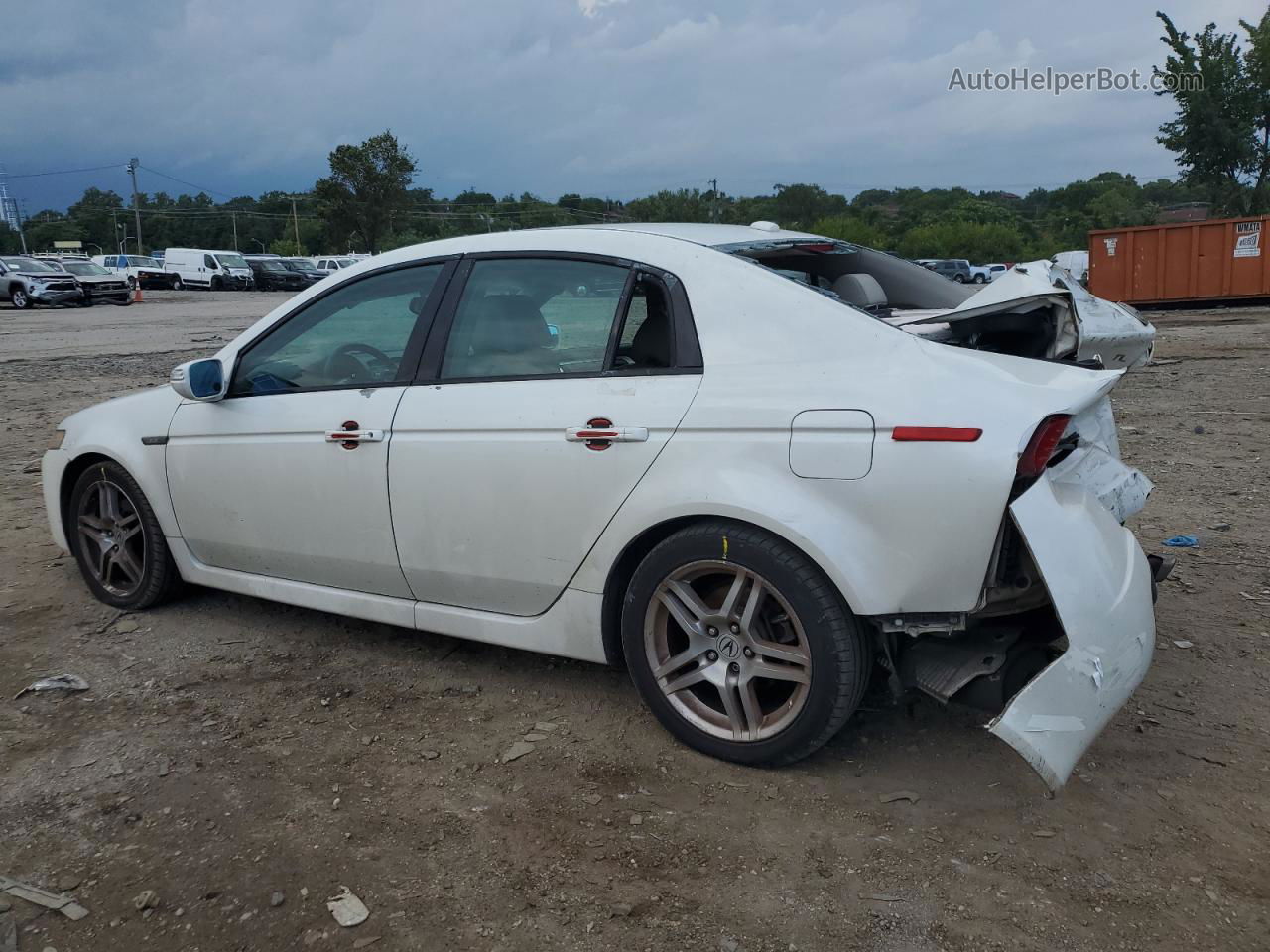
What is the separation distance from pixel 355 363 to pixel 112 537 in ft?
5.57

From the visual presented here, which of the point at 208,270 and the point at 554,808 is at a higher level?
the point at 208,270

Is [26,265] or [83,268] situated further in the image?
[83,268]

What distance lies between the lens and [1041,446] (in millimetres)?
2822

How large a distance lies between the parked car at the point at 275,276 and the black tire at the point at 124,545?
146ft

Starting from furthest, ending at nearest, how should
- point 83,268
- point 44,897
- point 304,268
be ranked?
1. point 304,268
2. point 83,268
3. point 44,897

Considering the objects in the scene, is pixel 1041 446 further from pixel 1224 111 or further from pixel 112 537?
pixel 1224 111

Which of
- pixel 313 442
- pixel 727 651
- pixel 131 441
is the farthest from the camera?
pixel 131 441

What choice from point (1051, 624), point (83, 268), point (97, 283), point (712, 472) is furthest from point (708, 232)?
point (83, 268)

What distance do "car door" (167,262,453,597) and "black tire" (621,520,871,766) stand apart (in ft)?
3.63

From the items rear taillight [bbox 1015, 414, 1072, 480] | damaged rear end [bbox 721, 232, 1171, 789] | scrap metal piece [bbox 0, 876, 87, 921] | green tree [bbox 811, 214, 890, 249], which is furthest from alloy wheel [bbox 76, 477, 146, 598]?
green tree [bbox 811, 214, 890, 249]

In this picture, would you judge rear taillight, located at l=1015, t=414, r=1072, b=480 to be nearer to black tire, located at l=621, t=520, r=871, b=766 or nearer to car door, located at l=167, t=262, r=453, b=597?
black tire, located at l=621, t=520, r=871, b=766

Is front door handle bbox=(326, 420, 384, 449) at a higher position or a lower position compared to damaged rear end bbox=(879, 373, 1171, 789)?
higher

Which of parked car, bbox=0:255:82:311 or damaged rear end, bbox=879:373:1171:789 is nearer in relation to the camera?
damaged rear end, bbox=879:373:1171:789

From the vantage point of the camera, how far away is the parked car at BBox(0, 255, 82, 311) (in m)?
32.4
